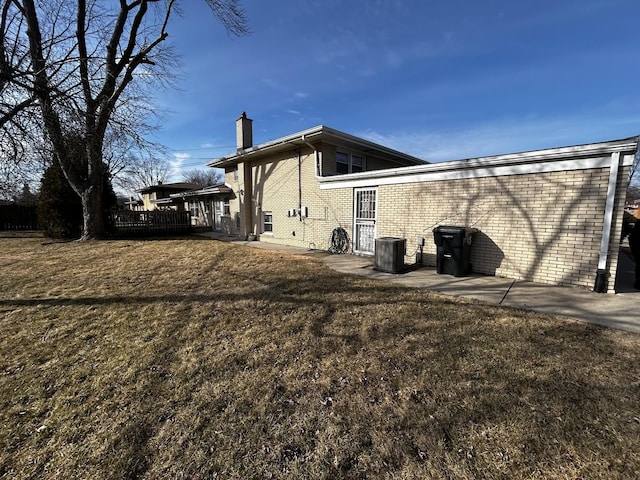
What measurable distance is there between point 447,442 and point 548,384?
4.36 feet

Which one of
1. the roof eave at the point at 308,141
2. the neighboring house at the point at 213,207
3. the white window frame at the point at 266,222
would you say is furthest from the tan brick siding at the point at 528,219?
the neighboring house at the point at 213,207

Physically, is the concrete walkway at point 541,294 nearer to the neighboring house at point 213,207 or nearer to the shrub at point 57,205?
the neighboring house at point 213,207

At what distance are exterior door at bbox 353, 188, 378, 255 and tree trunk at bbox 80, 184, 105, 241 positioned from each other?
12.2 metres

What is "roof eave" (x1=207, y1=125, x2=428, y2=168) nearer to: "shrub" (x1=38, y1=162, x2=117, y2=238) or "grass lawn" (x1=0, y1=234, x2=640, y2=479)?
"grass lawn" (x1=0, y1=234, x2=640, y2=479)

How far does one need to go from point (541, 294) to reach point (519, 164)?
277 centimetres

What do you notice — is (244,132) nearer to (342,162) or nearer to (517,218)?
(342,162)

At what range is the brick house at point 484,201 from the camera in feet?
16.7

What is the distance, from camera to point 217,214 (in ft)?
57.9

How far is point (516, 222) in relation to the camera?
602cm

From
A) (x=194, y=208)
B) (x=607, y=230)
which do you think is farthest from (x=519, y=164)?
(x=194, y=208)

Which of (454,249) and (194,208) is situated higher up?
(194,208)

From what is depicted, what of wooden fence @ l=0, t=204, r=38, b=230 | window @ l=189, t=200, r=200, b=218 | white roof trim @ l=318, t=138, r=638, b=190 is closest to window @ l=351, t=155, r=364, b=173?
white roof trim @ l=318, t=138, r=638, b=190

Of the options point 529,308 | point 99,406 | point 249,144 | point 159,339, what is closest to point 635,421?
point 529,308

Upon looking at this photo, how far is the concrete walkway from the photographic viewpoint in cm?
405
